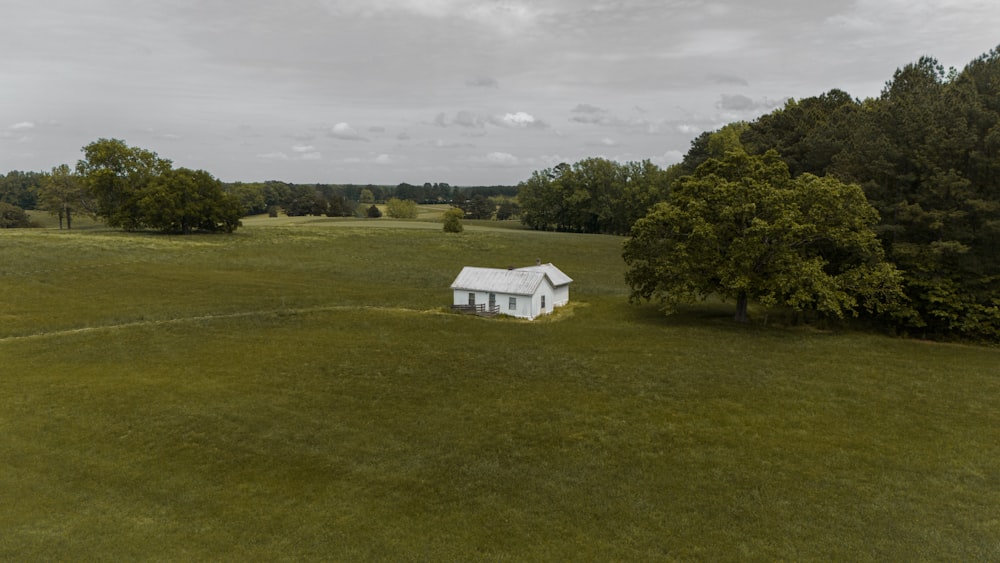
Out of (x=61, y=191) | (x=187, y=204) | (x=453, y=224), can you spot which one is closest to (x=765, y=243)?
(x=453, y=224)

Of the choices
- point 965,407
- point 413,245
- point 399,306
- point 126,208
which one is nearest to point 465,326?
point 399,306

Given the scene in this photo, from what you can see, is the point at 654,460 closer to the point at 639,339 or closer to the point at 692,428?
the point at 692,428

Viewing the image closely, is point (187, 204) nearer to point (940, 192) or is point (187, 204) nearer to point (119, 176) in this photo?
point (119, 176)

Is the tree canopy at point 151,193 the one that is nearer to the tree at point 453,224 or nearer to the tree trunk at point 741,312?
the tree at point 453,224

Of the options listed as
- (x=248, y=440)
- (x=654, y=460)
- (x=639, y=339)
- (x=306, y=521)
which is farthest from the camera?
(x=639, y=339)

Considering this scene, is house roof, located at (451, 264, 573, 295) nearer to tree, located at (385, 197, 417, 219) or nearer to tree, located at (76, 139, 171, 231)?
tree, located at (76, 139, 171, 231)

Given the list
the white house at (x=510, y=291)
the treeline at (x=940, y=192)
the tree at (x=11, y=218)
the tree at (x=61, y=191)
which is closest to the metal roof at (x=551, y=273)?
the white house at (x=510, y=291)
